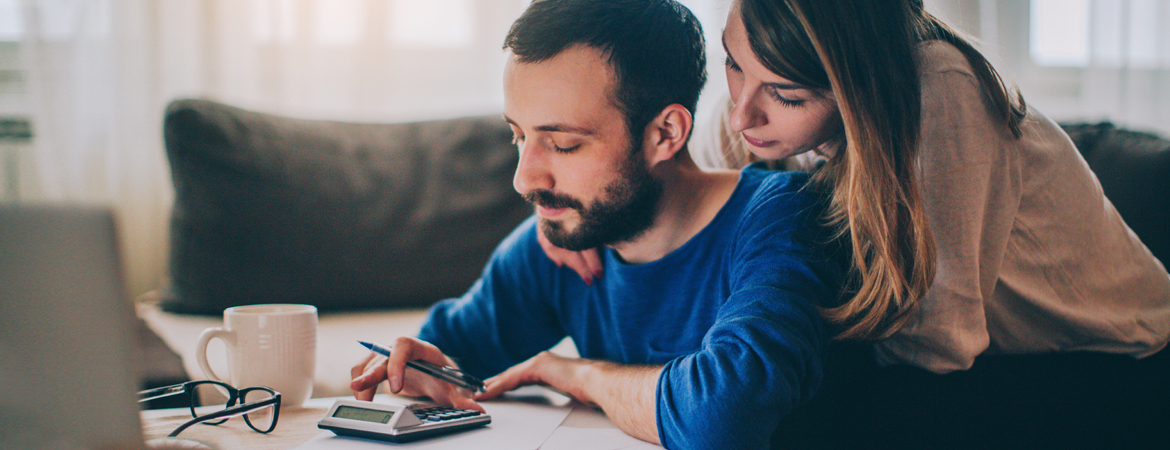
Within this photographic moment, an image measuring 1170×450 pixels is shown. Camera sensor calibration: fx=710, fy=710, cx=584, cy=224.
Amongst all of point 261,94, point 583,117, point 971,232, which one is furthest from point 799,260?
point 261,94

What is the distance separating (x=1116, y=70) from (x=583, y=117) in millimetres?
2477

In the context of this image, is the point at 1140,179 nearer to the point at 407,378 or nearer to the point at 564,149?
the point at 564,149

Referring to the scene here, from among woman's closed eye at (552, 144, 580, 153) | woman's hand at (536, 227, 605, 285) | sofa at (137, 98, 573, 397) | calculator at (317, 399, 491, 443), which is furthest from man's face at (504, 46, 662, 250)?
sofa at (137, 98, 573, 397)

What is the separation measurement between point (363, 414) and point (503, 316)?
468 millimetres

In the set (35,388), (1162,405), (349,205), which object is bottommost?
(1162,405)

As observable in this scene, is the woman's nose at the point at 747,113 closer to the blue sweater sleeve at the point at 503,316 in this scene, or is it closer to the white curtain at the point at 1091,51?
the blue sweater sleeve at the point at 503,316

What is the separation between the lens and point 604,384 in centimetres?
81

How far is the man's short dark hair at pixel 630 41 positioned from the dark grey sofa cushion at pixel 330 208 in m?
0.91

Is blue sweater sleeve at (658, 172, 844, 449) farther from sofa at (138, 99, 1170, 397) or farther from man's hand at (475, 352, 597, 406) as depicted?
sofa at (138, 99, 1170, 397)

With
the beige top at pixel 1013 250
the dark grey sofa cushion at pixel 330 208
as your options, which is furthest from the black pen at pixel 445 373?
the dark grey sofa cushion at pixel 330 208

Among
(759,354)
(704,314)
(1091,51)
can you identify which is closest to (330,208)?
(704,314)

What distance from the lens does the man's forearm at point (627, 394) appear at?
732 mm

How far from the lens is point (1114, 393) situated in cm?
80

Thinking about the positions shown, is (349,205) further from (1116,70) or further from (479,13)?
(1116,70)
